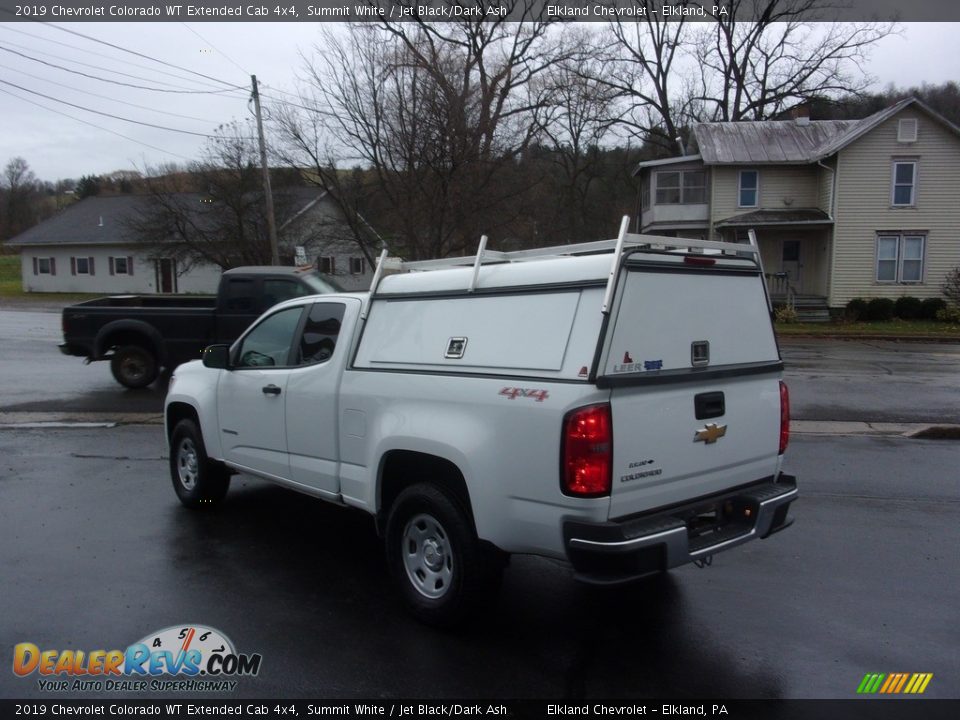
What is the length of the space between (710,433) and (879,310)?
29.0 metres

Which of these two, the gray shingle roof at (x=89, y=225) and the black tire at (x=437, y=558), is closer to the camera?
the black tire at (x=437, y=558)

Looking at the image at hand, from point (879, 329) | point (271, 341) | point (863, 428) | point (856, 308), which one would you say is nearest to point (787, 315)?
point (856, 308)

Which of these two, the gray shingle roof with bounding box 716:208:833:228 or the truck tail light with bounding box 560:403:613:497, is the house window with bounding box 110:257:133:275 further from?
the truck tail light with bounding box 560:403:613:497

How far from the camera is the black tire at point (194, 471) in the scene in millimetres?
6621

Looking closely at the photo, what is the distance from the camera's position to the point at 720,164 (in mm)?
33219

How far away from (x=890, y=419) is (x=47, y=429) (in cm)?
1135

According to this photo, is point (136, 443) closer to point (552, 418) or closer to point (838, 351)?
point (552, 418)

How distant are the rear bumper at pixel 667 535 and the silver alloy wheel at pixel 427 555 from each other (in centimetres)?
91

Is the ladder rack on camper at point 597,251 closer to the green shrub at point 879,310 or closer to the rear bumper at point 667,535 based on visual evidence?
the rear bumper at point 667,535

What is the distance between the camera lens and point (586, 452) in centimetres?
367

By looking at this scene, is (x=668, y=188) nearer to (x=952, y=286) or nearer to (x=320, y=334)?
(x=952, y=286)

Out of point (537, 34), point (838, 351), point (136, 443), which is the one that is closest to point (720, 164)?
point (537, 34)

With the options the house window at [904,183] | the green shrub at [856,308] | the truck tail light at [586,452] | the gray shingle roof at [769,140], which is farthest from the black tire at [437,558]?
the house window at [904,183]

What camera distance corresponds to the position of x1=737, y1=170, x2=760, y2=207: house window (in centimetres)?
3347
